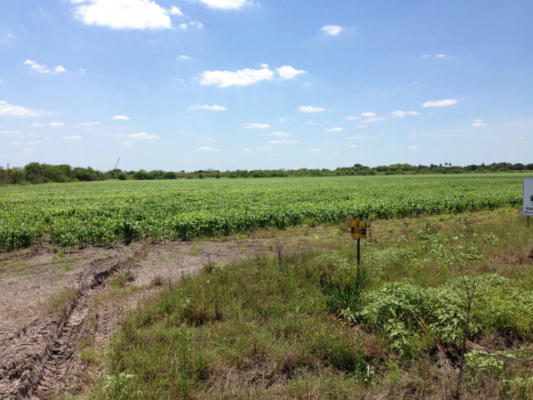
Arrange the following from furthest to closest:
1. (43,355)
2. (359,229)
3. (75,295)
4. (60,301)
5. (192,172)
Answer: (192,172)
(75,295)
(60,301)
(359,229)
(43,355)

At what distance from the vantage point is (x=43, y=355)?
4297 millimetres

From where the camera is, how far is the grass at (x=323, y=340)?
3.51m

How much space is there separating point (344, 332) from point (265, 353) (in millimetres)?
1227

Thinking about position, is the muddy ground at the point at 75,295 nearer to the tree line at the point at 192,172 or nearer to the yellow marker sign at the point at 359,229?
the yellow marker sign at the point at 359,229

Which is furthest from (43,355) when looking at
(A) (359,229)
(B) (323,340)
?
(A) (359,229)

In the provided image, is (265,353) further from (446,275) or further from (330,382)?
(446,275)

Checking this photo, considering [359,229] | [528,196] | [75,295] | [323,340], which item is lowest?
[75,295]

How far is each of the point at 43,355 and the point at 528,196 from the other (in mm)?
13077

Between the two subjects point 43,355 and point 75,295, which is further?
point 75,295

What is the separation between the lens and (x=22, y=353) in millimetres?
4344

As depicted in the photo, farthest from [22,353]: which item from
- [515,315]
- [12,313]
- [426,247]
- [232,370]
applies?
[426,247]

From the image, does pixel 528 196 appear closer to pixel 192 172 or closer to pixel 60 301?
pixel 60 301

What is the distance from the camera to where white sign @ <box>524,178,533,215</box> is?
9883 millimetres

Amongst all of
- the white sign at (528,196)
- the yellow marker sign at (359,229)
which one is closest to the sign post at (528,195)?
→ the white sign at (528,196)
